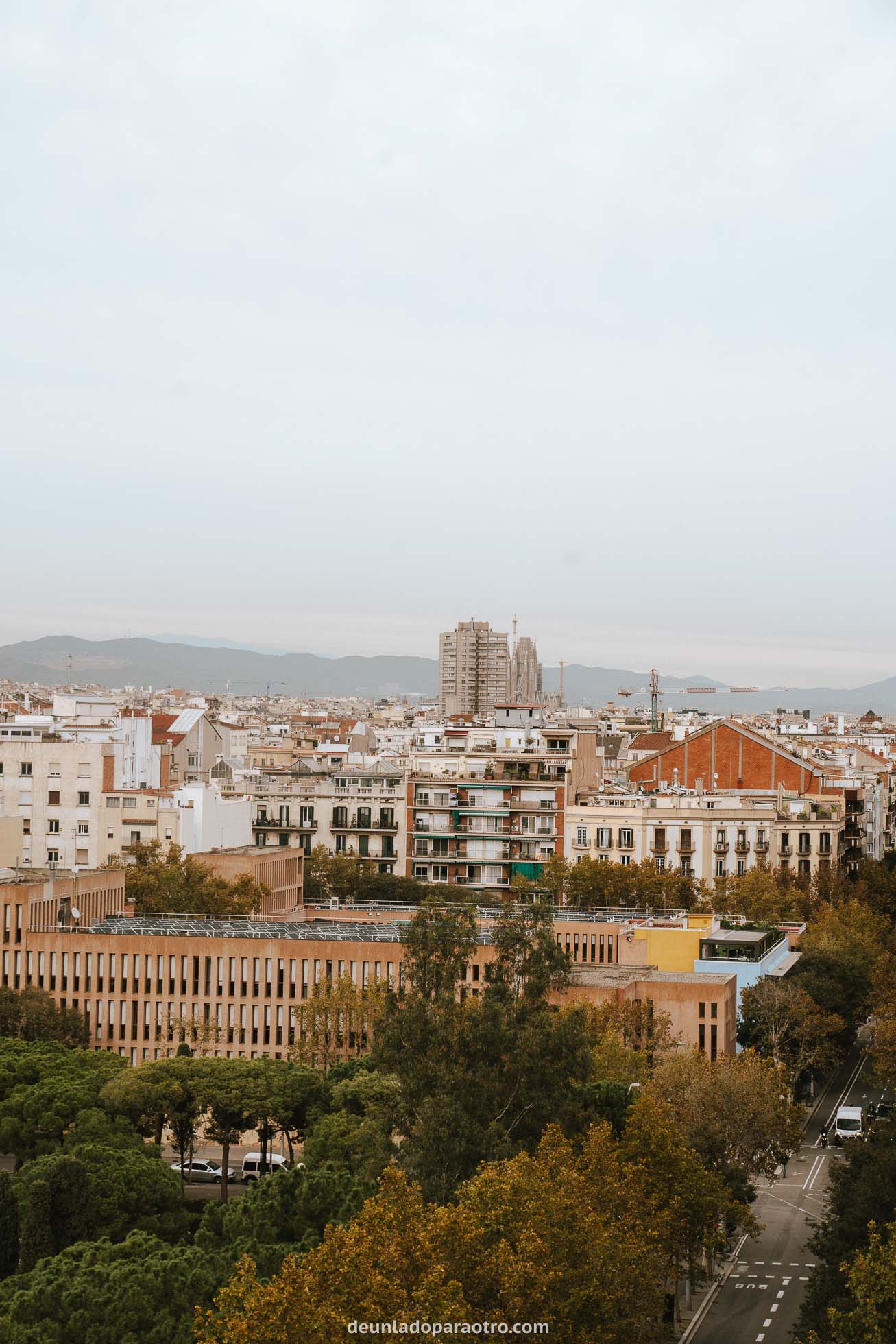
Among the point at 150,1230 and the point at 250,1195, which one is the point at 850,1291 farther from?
the point at 150,1230

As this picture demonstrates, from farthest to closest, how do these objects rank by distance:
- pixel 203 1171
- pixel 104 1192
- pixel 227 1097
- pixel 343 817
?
pixel 343 817
pixel 203 1171
pixel 227 1097
pixel 104 1192

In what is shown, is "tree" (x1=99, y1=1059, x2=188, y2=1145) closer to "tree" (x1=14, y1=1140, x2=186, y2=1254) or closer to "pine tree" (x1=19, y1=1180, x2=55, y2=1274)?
Answer: "tree" (x1=14, y1=1140, x2=186, y2=1254)

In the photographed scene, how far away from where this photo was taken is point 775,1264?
43.9m

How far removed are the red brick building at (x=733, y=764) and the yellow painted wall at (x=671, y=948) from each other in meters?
48.7

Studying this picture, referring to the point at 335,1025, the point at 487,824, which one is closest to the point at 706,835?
the point at 487,824

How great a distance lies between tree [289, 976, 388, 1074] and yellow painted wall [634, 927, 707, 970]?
11586mm

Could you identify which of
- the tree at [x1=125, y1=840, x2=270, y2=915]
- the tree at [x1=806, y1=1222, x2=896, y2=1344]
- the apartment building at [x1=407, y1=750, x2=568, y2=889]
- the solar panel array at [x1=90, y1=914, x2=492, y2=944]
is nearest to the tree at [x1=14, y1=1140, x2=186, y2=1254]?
the tree at [x1=806, y1=1222, x2=896, y2=1344]

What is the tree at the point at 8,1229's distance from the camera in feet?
121

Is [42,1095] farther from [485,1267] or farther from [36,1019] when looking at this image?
[485,1267]

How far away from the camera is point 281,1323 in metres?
22.8

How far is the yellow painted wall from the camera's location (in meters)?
63.1

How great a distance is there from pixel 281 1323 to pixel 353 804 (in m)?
82.8

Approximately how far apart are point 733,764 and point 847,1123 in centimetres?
5715

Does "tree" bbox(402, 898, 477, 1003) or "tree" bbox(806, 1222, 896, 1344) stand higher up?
"tree" bbox(402, 898, 477, 1003)
